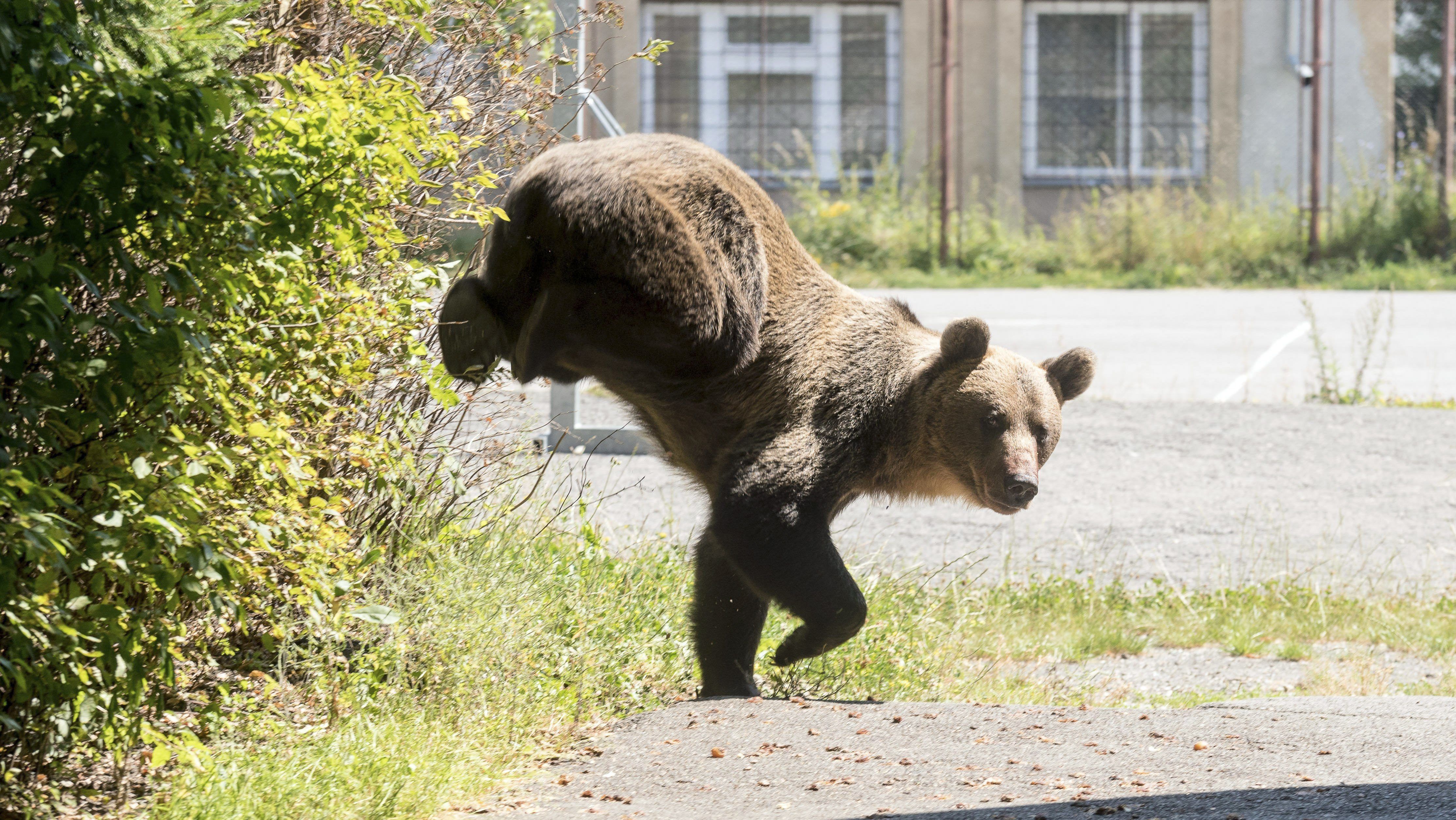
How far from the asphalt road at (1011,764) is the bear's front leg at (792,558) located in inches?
12.4

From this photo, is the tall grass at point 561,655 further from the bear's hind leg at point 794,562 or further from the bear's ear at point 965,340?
the bear's ear at point 965,340

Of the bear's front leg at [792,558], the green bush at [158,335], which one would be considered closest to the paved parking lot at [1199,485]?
the bear's front leg at [792,558]

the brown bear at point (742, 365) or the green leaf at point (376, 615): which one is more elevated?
the brown bear at point (742, 365)

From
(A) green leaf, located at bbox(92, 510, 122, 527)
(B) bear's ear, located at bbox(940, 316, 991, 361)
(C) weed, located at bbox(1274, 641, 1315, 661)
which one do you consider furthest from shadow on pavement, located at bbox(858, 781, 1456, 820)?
(C) weed, located at bbox(1274, 641, 1315, 661)

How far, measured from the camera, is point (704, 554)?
4641mm

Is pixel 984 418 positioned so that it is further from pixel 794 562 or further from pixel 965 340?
pixel 794 562

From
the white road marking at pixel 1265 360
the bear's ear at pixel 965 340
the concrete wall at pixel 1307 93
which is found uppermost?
the concrete wall at pixel 1307 93

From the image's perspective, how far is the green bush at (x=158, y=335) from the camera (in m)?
2.69

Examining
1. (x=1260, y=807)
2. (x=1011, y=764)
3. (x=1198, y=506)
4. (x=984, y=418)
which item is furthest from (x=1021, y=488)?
(x=1198, y=506)

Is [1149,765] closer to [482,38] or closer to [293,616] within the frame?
[293,616]

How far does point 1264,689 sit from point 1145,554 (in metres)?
1.85

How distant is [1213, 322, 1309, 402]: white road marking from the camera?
1094 cm

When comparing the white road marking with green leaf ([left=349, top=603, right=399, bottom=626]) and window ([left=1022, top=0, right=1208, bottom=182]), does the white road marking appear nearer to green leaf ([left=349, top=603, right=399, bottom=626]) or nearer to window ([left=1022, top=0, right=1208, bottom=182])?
window ([left=1022, top=0, right=1208, bottom=182])

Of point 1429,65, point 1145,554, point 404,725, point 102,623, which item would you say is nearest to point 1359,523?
point 1145,554
